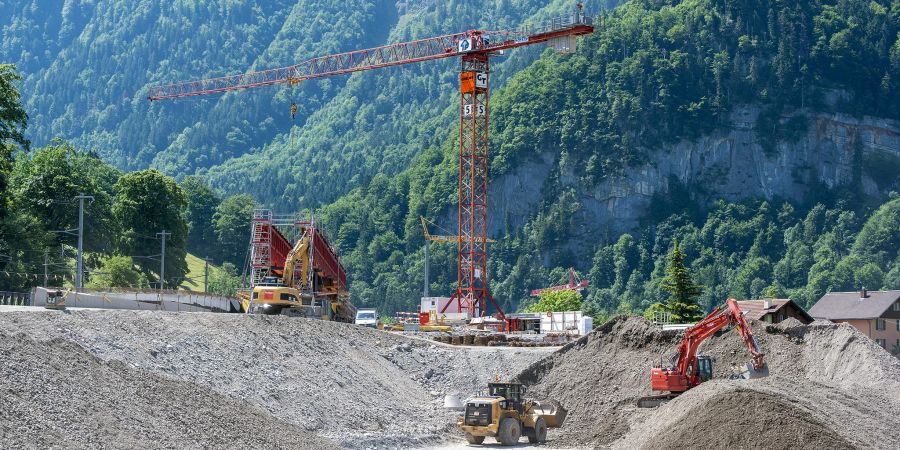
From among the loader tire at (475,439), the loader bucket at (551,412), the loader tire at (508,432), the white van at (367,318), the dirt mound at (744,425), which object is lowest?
the loader tire at (475,439)

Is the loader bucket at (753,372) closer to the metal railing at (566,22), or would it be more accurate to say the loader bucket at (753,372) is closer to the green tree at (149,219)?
the metal railing at (566,22)

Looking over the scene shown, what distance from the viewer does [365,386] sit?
189 feet

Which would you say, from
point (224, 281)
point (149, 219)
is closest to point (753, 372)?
point (149, 219)

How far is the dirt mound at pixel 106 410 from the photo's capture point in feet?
124

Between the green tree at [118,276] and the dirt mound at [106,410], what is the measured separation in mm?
67937

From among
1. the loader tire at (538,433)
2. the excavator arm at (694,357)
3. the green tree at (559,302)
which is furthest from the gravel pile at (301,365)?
the green tree at (559,302)

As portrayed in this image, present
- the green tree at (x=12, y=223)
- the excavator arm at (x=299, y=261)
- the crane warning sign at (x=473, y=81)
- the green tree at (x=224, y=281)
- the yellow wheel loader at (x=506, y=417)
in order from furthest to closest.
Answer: the green tree at (x=224, y=281), the crane warning sign at (x=473, y=81), the green tree at (x=12, y=223), the excavator arm at (x=299, y=261), the yellow wheel loader at (x=506, y=417)

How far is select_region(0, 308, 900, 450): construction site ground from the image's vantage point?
40938 mm

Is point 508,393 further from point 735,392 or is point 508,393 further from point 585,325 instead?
point 585,325

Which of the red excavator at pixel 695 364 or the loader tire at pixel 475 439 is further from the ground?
the red excavator at pixel 695 364

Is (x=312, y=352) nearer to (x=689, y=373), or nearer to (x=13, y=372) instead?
(x=689, y=373)

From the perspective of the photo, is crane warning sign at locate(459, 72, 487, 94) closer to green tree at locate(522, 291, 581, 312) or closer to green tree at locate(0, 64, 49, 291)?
green tree at locate(0, 64, 49, 291)

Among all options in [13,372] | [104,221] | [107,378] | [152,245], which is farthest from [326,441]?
[152,245]

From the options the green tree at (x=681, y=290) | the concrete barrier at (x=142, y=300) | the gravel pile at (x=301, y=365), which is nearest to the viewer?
the gravel pile at (x=301, y=365)
